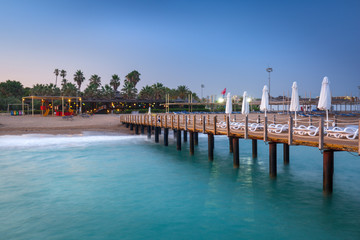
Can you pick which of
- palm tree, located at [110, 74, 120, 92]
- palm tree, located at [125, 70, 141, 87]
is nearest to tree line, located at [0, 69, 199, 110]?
palm tree, located at [110, 74, 120, 92]

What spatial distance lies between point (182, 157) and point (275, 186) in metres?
10.8

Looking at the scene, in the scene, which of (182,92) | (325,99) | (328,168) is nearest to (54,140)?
(325,99)

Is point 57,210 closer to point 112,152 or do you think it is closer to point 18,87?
point 112,152

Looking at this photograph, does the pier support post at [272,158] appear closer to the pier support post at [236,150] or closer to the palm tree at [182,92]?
the pier support post at [236,150]

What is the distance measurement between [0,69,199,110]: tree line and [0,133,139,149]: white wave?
109ft

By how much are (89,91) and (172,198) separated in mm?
80731

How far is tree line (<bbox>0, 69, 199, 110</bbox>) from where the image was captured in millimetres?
89000

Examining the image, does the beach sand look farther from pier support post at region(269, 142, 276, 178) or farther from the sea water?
pier support post at region(269, 142, 276, 178)

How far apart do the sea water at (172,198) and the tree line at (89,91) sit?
1910 inches

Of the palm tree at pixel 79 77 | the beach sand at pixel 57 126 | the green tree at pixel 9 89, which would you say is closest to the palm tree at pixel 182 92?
the palm tree at pixel 79 77

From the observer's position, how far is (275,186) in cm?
1639

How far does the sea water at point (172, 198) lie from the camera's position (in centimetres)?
1120

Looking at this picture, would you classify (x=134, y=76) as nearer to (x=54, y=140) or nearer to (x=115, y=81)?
(x=115, y=81)

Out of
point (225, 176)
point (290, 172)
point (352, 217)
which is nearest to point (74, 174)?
point (225, 176)
